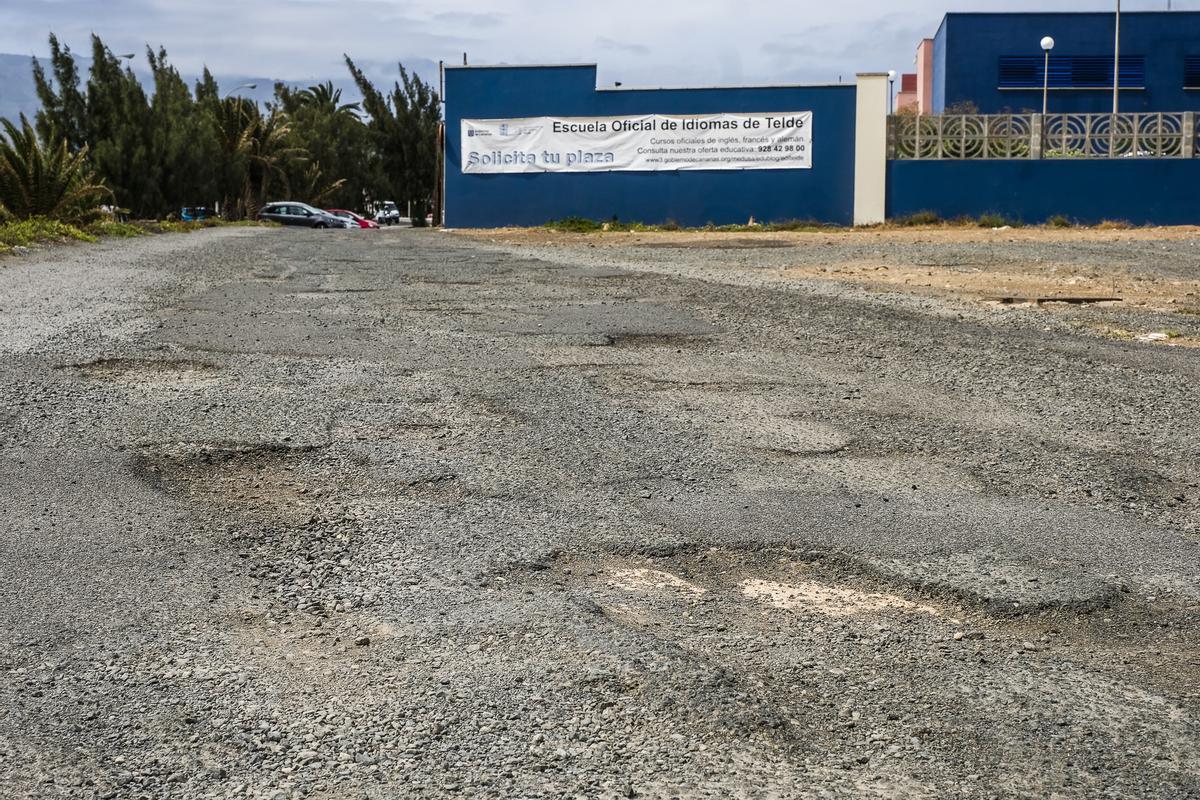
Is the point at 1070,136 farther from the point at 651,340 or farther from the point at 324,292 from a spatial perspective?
the point at 651,340

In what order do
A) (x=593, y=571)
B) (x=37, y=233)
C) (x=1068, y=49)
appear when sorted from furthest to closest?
(x=1068, y=49) < (x=37, y=233) < (x=593, y=571)

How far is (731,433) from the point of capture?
238 inches

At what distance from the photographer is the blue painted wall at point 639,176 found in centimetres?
3117

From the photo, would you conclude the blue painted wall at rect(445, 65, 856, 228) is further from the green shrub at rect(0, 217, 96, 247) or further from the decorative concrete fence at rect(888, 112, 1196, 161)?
the green shrub at rect(0, 217, 96, 247)

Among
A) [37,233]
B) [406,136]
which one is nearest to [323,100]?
[406,136]

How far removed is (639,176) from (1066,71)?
1976 cm

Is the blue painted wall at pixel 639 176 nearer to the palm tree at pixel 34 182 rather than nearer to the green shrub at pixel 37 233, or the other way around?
the palm tree at pixel 34 182

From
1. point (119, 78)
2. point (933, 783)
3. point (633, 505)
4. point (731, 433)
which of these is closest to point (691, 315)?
point (731, 433)

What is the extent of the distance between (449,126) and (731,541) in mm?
29458

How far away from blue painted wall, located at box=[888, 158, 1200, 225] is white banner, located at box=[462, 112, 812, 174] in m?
4.24

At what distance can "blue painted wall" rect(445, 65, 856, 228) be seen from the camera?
102 feet

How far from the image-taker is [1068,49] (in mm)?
43469

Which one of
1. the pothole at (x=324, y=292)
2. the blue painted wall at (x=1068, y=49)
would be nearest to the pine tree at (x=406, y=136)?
the blue painted wall at (x=1068, y=49)

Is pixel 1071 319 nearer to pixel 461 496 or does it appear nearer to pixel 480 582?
pixel 461 496
